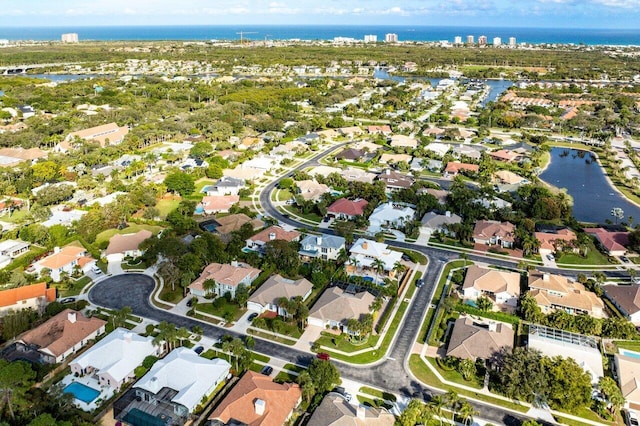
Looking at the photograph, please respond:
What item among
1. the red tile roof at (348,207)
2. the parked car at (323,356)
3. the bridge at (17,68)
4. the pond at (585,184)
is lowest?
the parked car at (323,356)

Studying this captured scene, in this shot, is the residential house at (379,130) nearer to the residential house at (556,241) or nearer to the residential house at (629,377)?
the residential house at (556,241)

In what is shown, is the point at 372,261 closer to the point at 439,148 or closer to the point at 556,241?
the point at 556,241

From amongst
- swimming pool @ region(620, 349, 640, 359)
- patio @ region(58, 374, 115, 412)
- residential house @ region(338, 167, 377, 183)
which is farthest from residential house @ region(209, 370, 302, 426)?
residential house @ region(338, 167, 377, 183)

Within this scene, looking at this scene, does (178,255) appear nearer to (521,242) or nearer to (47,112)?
(521,242)

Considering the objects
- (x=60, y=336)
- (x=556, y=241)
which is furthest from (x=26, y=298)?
(x=556, y=241)

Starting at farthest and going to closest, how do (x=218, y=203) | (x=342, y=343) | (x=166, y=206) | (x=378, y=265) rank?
(x=166, y=206) < (x=218, y=203) < (x=378, y=265) < (x=342, y=343)

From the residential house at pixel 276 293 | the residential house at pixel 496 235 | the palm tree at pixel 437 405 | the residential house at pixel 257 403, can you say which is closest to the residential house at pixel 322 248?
the residential house at pixel 276 293

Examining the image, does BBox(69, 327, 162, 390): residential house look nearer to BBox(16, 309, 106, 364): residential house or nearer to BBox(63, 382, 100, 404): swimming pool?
BBox(63, 382, 100, 404): swimming pool
